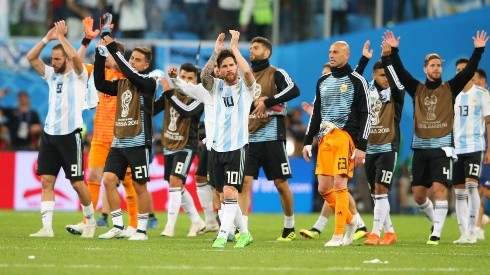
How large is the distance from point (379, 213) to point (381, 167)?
2.00 feet

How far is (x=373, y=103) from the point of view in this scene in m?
15.7

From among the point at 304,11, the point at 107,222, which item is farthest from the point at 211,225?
the point at 304,11

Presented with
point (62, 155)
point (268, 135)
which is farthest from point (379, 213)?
point (62, 155)

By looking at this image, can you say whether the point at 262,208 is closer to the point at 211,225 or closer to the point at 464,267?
the point at 211,225

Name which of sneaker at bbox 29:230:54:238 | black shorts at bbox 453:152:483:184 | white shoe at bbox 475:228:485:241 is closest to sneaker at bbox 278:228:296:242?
black shorts at bbox 453:152:483:184

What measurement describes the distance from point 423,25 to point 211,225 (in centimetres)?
823

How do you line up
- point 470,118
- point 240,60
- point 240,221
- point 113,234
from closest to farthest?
point 240,60 → point 240,221 → point 113,234 → point 470,118

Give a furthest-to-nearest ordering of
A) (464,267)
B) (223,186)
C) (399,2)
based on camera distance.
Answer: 1. (399,2)
2. (223,186)
3. (464,267)

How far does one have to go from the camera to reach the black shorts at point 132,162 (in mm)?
15102

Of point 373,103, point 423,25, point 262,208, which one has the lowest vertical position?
point 262,208

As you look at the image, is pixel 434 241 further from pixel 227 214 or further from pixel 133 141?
pixel 133 141

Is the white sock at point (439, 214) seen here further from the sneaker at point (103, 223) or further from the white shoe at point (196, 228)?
the sneaker at point (103, 223)

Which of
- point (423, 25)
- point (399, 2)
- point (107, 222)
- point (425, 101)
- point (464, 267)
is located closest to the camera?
point (464, 267)

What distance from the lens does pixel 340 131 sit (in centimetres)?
1426
